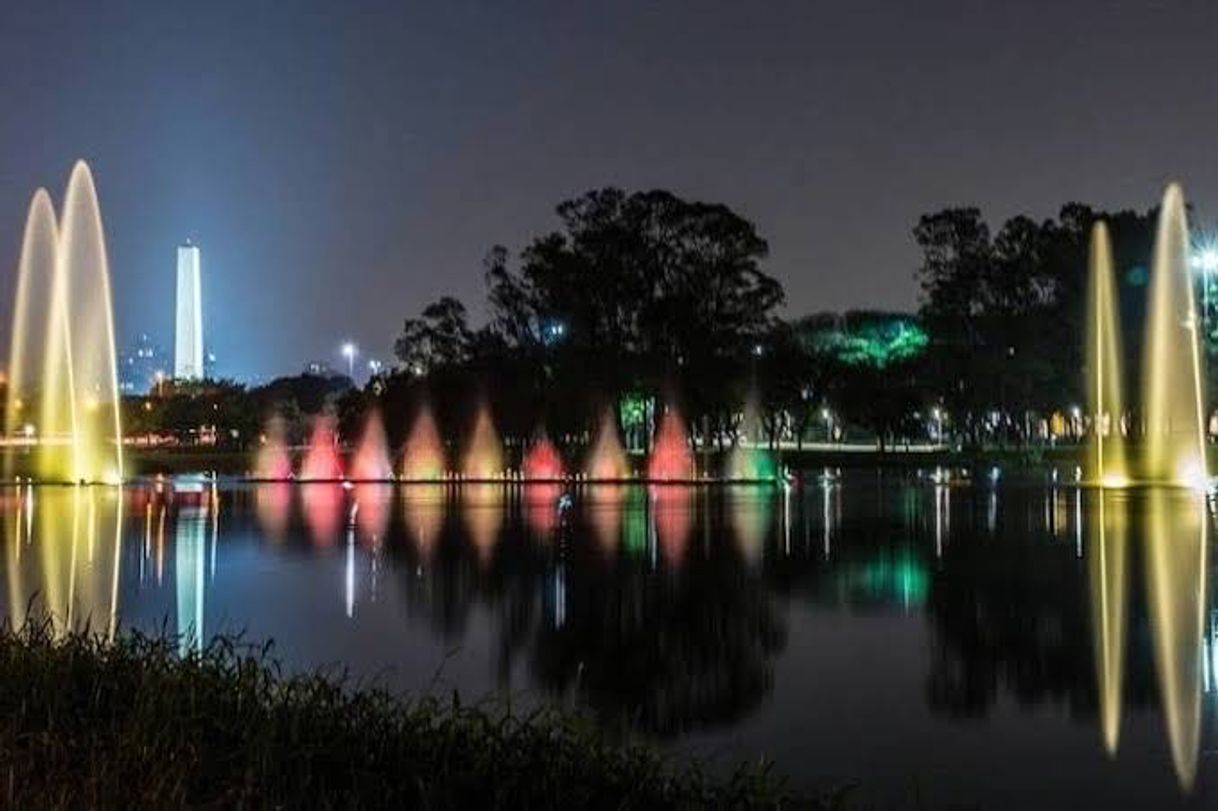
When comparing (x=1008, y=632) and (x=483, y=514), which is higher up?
(x=483, y=514)

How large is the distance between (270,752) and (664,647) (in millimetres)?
7885

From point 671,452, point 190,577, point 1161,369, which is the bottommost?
point 190,577

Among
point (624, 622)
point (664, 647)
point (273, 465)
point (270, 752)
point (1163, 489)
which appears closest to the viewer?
point (270, 752)

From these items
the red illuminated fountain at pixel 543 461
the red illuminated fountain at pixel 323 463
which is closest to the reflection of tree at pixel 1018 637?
the red illuminated fountain at pixel 543 461

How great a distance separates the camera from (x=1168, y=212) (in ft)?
193

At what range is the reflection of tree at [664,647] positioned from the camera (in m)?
12.5

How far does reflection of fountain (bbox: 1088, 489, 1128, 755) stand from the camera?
12.2 m

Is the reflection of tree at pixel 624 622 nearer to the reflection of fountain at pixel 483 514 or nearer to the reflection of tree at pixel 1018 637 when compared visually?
the reflection of fountain at pixel 483 514

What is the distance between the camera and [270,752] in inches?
307

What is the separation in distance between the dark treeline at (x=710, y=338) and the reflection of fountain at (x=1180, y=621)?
136 ft

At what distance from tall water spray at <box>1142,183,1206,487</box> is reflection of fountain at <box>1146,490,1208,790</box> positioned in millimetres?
25888

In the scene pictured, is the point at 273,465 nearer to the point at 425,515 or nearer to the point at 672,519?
the point at 425,515

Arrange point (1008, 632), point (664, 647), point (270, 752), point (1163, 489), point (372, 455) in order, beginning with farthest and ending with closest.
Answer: point (372, 455)
point (1163, 489)
point (1008, 632)
point (664, 647)
point (270, 752)

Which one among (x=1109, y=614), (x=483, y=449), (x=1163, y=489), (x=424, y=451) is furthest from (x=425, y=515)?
(x=424, y=451)
